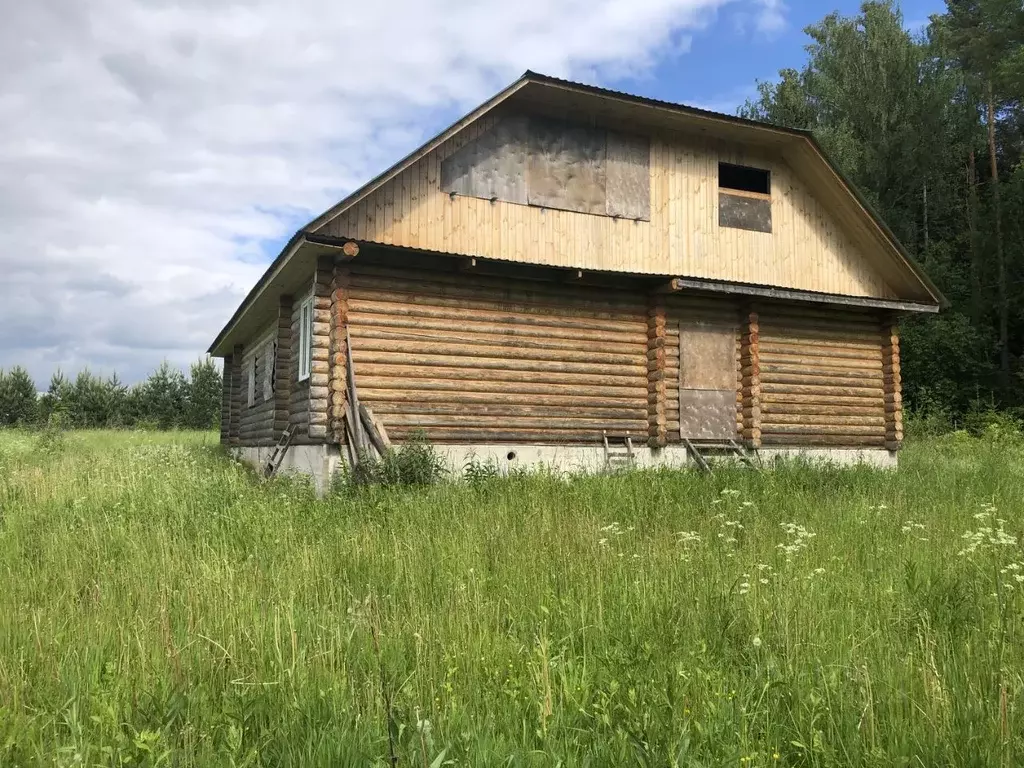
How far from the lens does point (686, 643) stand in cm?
374

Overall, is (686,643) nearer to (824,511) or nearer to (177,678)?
(177,678)

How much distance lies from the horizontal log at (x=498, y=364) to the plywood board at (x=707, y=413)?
3.62 feet

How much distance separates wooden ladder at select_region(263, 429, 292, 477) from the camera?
13445mm

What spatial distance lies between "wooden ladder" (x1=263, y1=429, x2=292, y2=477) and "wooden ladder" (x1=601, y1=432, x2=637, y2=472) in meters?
5.88

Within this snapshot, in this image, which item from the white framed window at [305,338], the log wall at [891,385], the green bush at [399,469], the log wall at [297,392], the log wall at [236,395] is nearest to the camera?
the green bush at [399,469]

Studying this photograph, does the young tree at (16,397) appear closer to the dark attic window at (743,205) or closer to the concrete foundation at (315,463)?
the concrete foundation at (315,463)

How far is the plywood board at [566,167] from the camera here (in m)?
13.0

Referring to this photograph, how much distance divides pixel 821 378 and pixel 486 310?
7.72 m

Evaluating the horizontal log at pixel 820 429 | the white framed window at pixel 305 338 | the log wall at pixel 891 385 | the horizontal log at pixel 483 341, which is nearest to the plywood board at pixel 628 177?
the horizontal log at pixel 483 341

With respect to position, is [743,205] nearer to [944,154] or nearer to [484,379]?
[484,379]

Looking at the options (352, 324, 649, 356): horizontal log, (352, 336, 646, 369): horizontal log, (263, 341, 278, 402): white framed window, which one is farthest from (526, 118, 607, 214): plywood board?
(263, 341, 278, 402): white framed window

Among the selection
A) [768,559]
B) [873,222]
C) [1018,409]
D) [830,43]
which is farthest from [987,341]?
[768,559]

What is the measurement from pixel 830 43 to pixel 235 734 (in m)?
39.4

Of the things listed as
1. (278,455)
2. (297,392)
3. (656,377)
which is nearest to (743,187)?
(656,377)
